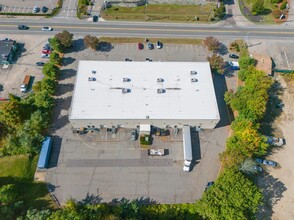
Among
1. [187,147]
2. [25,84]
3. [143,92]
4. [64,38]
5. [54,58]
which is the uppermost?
[64,38]

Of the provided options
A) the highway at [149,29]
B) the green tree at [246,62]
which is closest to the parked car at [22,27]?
the highway at [149,29]

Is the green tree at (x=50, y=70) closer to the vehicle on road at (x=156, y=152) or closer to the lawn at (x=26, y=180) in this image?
the lawn at (x=26, y=180)

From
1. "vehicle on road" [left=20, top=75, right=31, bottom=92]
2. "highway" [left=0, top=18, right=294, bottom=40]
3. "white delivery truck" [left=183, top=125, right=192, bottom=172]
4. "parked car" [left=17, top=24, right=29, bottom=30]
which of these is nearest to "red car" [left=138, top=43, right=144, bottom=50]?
"highway" [left=0, top=18, right=294, bottom=40]

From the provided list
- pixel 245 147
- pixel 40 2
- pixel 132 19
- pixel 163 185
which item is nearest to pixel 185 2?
pixel 132 19

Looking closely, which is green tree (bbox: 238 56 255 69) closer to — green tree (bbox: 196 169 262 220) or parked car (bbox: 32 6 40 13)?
green tree (bbox: 196 169 262 220)

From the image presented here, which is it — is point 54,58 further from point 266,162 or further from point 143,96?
point 266,162

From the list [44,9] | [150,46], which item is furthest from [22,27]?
[150,46]
